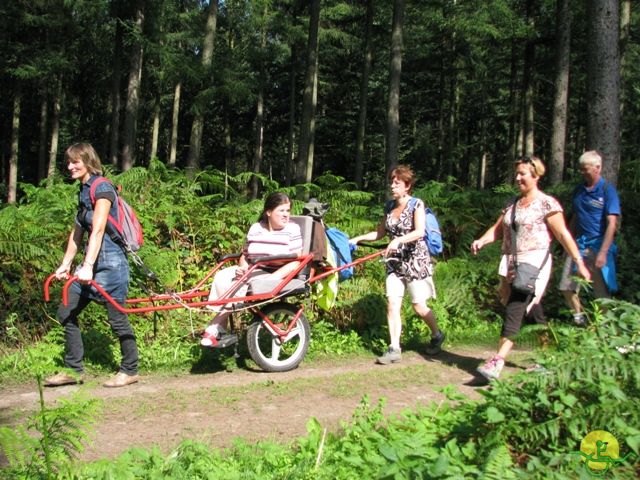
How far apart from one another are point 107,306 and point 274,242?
1714mm

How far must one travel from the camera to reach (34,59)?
70.2 feet

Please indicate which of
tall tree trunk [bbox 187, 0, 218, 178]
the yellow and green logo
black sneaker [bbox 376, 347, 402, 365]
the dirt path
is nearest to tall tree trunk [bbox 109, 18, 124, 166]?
tall tree trunk [bbox 187, 0, 218, 178]

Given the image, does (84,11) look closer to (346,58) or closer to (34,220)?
(34,220)

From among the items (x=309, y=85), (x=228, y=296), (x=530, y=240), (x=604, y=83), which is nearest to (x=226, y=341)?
(x=228, y=296)

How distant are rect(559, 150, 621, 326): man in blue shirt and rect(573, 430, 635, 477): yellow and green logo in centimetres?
295

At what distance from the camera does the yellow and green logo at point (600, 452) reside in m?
3.00

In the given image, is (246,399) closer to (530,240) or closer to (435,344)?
(435,344)

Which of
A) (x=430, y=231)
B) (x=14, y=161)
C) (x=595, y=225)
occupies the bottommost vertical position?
(x=430, y=231)

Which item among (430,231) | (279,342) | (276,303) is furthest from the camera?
(430,231)

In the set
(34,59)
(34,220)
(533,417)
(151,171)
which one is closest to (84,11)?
(34,59)

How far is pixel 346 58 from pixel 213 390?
28.8m

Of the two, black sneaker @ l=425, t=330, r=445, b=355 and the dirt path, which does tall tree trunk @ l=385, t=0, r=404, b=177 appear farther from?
the dirt path

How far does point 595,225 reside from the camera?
20.0 feet

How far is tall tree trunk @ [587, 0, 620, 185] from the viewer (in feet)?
26.6
